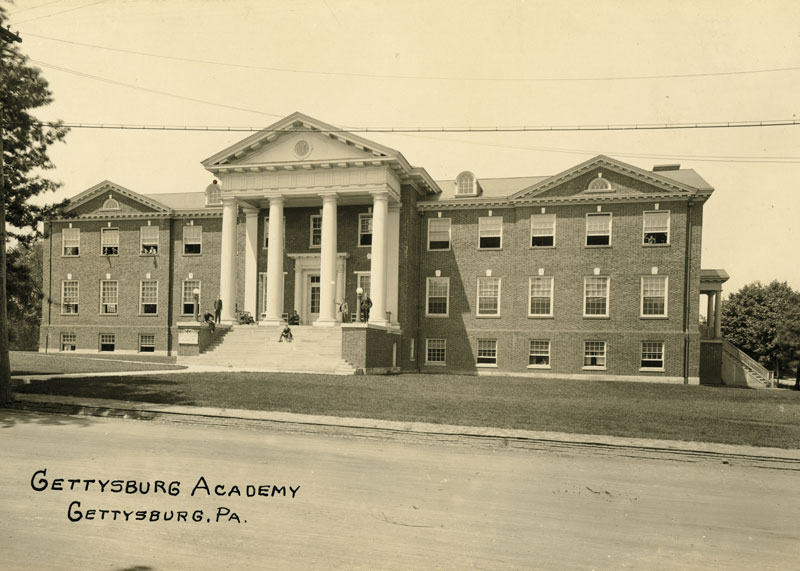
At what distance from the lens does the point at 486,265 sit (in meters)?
35.5

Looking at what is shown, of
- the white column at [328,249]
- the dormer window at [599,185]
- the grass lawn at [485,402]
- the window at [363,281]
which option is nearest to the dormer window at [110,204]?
the white column at [328,249]

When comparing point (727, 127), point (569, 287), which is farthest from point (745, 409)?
point (569, 287)

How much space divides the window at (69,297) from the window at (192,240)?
839 centimetres

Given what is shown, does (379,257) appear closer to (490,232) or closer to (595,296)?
(490,232)

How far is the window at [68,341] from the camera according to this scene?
41.6m

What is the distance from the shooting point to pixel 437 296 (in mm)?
36156

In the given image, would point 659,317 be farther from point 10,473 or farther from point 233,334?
point 10,473

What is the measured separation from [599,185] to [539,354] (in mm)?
9520

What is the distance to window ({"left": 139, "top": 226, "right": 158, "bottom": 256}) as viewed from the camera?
133 feet

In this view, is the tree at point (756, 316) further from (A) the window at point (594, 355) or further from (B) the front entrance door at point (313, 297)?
(B) the front entrance door at point (313, 297)

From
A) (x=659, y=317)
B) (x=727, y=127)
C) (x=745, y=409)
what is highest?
(x=727, y=127)

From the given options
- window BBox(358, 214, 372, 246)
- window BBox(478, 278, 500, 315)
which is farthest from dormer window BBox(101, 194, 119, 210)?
window BBox(478, 278, 500, 315)

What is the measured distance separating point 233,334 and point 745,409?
870 inches

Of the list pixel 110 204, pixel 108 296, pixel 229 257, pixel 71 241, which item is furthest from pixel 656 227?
pixel 71 241
